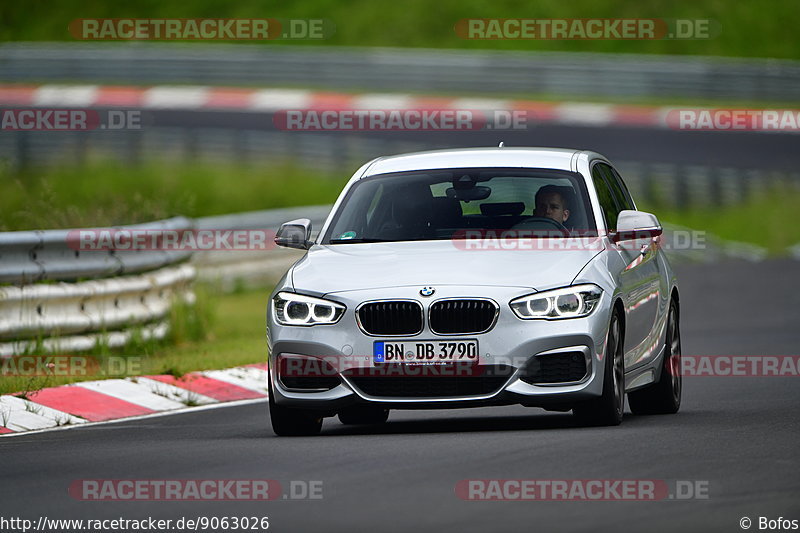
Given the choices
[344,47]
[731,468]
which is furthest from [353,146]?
[731,468]

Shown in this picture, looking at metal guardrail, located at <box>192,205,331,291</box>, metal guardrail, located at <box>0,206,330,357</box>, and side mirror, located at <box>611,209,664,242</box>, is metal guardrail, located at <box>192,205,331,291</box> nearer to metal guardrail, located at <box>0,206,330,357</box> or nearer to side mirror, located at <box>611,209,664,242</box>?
metal guardrail, located at <box>0,206,330,357</box>

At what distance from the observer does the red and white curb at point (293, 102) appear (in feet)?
135

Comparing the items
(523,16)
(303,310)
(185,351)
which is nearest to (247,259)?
(185,351)

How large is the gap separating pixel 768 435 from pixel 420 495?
2.82 meters

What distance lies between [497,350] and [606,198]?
6.94 feet

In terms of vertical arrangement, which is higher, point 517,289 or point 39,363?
point 517,289

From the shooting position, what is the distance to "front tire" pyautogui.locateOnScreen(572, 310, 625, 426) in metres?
10.4

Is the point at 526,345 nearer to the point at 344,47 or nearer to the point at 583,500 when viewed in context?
the point at 583,500

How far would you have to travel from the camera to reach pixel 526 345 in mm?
Result: 10117

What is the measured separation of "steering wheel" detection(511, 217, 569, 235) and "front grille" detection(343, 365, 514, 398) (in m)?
1.31

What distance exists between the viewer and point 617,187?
12.7 metres

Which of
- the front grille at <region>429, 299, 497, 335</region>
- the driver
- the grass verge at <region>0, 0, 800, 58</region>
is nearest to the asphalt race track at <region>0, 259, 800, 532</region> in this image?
the front grille at <region>429, 299, 497, 335</region>

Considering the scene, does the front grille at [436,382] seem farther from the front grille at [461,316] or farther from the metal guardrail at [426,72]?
the metal guardrail at [426,72]

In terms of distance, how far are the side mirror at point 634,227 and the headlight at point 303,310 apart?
189 centimetres
